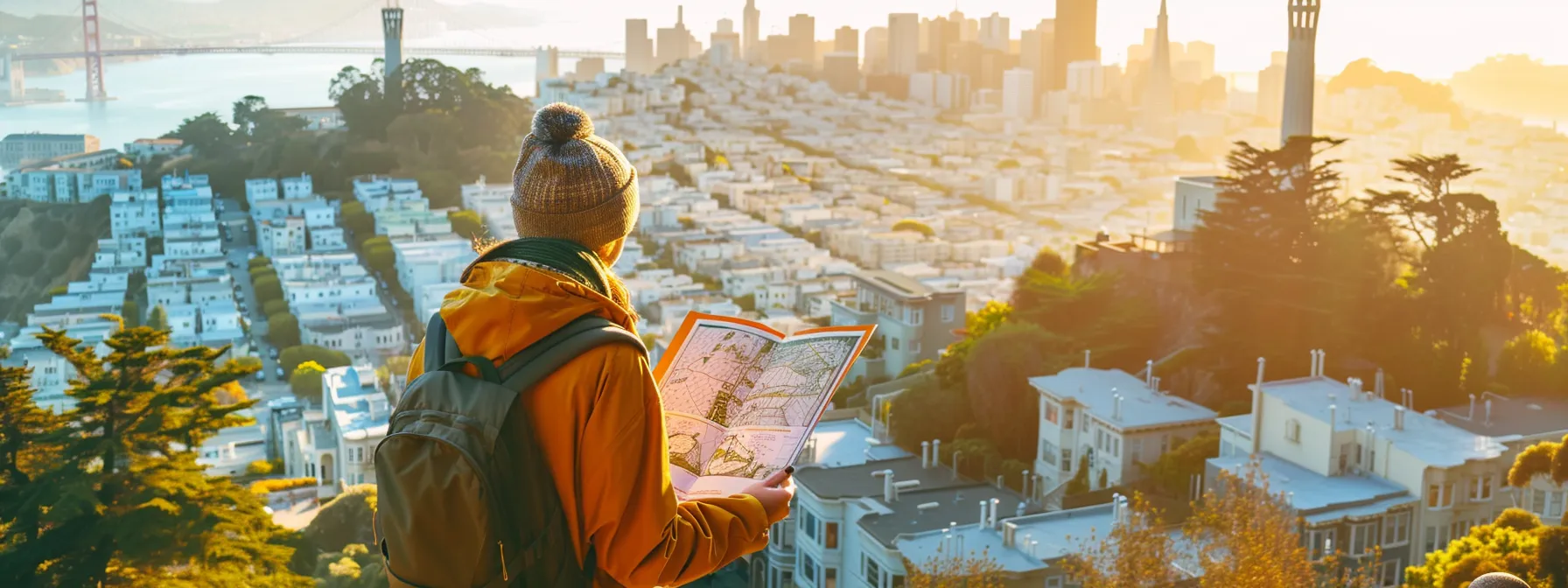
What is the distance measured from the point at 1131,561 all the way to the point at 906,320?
507 centimetres

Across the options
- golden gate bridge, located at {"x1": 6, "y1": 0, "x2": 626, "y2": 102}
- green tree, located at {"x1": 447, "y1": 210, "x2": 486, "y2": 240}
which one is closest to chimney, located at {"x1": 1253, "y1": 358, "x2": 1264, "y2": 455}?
green tree, located at {"x1": 447, "y1": 210, "x2": 486, "y2": 240}

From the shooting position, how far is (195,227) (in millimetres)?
17906

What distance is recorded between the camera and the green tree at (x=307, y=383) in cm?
1205

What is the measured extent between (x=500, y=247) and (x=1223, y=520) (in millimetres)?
4128

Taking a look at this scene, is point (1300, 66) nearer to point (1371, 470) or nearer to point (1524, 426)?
point (1524, 426)

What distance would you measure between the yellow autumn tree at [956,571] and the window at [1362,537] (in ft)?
3.99

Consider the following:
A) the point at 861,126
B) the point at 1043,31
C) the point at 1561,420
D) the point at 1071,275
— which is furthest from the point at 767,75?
the point at 1561,420

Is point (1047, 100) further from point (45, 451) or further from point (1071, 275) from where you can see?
point (45, 451)

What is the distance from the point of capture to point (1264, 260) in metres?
7.47

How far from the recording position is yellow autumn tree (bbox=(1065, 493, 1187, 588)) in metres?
4.44

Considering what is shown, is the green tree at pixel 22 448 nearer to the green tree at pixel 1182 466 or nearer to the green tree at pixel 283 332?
the green tree at pixel 1182 466

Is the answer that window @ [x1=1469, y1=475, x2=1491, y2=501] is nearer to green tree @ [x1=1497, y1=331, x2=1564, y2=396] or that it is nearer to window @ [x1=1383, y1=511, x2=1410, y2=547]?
window @ [x1=1383, y1=511, x2=1410, y2=547]

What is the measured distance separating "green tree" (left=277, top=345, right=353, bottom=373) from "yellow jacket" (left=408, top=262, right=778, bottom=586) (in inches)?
499

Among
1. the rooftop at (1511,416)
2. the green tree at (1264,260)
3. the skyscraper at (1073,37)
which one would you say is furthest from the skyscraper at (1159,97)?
the rooftop at (1511,416)
